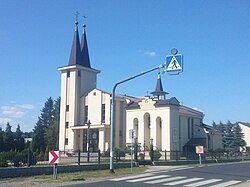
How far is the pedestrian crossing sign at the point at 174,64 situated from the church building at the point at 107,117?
120 feet

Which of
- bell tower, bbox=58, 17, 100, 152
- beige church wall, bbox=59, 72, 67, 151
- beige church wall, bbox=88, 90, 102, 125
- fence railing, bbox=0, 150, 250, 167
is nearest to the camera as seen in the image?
fence railing, bbox=0, 150, 250, 167

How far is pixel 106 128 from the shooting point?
200 feet

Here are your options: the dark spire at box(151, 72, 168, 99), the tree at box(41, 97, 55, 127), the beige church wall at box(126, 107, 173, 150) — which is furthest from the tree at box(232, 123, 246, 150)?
the tree at box(41, 97, 55, 127)

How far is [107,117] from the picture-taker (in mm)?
61750

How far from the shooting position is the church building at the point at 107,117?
56.2 m

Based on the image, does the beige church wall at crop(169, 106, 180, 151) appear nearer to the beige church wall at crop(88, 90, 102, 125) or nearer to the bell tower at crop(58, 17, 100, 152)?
the beige church wall at crop(88, 90, 102, 125)

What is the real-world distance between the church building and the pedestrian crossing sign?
1436 inches

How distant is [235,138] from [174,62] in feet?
220

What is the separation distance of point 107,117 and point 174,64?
43.7m

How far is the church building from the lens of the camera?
5625 cm

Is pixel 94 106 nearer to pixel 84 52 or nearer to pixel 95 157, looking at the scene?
pixel 84 52

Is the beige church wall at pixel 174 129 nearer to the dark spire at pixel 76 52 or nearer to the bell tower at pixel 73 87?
the bell tower at pixel 73 87

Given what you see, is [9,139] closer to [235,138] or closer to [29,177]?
[29,177]

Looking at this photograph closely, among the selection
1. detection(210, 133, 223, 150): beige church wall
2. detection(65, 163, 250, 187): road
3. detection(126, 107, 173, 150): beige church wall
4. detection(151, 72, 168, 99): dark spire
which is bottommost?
detection(65, 163, 250, 187): road
